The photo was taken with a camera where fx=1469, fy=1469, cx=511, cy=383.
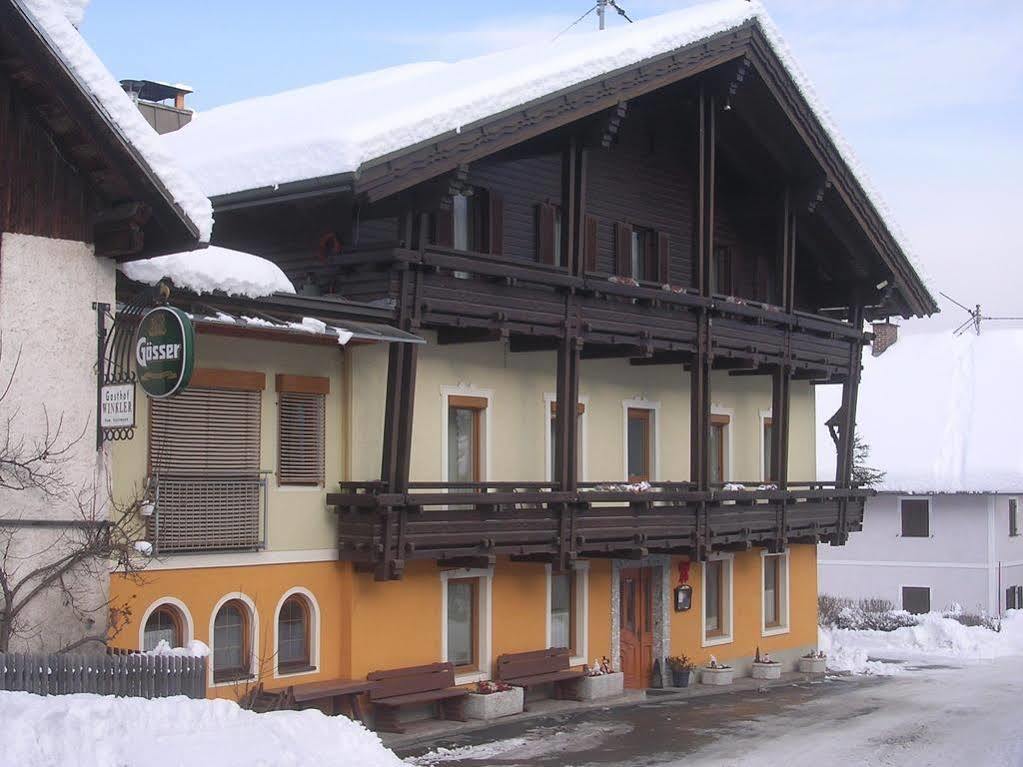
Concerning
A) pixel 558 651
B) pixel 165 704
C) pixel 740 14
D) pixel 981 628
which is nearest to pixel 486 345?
pixel 558 651

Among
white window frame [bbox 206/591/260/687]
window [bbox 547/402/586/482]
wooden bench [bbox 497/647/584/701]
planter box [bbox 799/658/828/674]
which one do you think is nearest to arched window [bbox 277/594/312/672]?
white window frame [bbox 206/591/260/687]

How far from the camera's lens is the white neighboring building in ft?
148

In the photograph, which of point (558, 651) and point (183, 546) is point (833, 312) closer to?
point (558, 651)

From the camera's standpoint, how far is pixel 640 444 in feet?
85.7

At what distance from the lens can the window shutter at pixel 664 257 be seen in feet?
84.6

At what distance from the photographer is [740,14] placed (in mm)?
23969

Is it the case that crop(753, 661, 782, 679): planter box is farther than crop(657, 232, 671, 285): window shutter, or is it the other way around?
crop(753, 661, 782, 679): planter box

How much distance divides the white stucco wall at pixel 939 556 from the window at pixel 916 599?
0.53 feet

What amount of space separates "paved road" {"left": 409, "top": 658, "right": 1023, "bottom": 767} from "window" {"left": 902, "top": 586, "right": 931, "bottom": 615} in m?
19.0

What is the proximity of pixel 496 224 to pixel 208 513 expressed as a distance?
6880 millimetres

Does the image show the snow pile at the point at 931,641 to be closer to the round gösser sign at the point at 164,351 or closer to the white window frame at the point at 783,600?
the white window frame at the point at 783,600

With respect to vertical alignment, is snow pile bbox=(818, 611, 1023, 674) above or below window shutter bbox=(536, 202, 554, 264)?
below

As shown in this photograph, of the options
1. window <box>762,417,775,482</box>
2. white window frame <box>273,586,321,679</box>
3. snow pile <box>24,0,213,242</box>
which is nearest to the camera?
snow pile <box>24,0,213,242</box>

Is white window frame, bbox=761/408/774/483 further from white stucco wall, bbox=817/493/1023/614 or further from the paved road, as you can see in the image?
white stucco wall, bbox=817/493/1023/614
